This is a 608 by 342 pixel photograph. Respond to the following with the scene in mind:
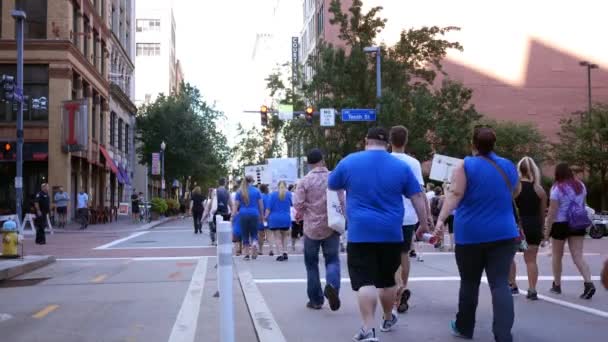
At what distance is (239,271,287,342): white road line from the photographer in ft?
21.2

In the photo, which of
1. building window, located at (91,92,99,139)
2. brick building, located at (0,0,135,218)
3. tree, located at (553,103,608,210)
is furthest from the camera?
building window, located at (91,92,99,139)

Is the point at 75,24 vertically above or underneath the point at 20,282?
above

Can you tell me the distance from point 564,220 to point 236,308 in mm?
4327

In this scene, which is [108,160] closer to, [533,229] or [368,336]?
[533,229]

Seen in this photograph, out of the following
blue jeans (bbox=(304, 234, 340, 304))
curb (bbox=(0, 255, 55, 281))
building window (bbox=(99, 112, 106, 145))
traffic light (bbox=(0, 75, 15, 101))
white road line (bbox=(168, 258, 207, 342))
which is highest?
building window (bbox=(99, 112, 106, 145))

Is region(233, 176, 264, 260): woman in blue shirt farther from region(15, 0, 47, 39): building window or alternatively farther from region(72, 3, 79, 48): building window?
region(72, 3, 79, 48): building window

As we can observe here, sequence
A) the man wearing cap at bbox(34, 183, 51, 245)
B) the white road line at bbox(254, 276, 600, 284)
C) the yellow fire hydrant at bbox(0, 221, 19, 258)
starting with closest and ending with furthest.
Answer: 1. the white road line at bbox(254, 276, 600, 284)
2. the yellow fire hydrant at bbox(0, 221, 19, 258)
3. the man wearing cap at bbox(34, 183, 51, 245)

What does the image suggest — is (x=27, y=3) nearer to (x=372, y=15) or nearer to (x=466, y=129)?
(x=372, y=15)

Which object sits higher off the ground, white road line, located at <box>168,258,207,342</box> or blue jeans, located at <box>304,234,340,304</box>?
blue jeans, located at <box>304,234,340,304</box>

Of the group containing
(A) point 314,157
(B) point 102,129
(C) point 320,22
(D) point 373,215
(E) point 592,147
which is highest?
(C) point 320,22

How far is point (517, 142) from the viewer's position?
46125 millimetres

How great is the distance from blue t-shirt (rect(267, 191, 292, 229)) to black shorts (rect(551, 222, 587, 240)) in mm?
7263

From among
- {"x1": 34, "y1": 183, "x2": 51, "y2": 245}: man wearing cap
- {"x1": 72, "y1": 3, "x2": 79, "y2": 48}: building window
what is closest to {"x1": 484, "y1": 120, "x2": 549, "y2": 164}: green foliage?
{"x1": 72, "y1": 3, "x2": 79, "y2": 48}: building window

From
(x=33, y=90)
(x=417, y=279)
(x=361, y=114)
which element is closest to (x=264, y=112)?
(x=361, y=114)
